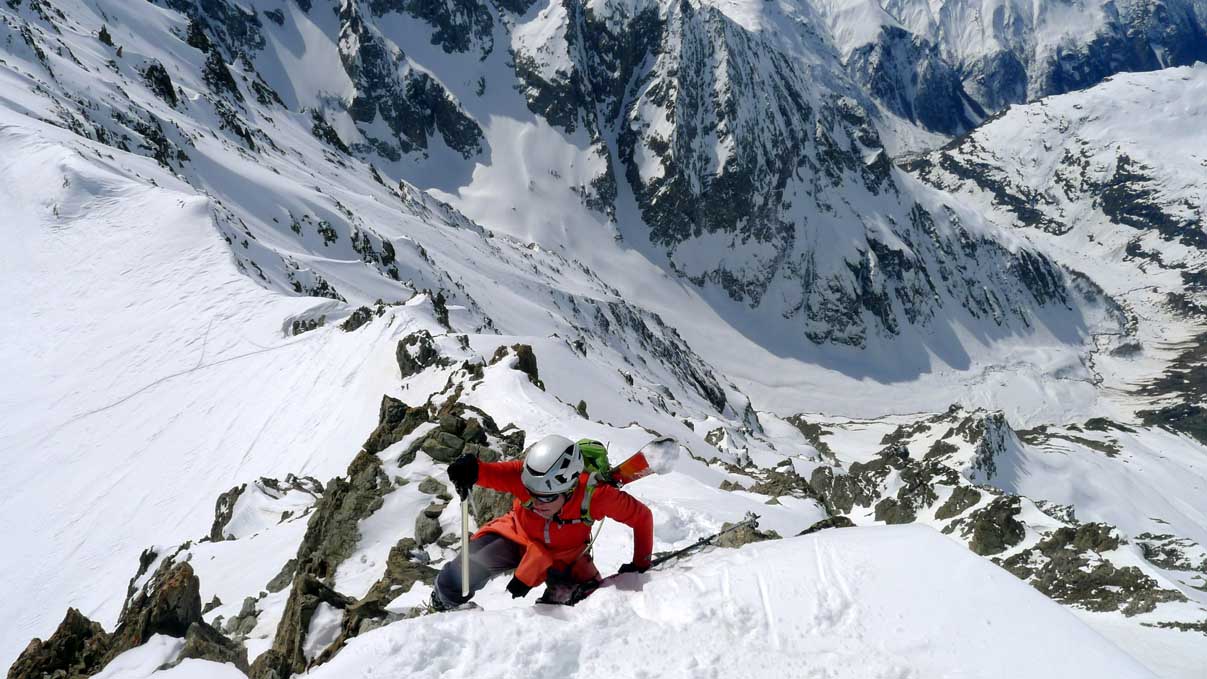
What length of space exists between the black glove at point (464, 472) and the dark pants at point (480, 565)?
1047mm

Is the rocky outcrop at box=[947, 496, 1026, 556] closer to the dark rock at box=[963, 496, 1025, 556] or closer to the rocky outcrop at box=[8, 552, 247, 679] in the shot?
the dark rock at box=[963, 496, 1025, 556]

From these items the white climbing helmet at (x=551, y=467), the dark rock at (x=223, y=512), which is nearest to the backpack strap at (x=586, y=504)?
the white climbing helmet at (x=551, y=467)

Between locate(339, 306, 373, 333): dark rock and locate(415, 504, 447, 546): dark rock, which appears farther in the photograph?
locate(339, 306, 373, 333): dark rock

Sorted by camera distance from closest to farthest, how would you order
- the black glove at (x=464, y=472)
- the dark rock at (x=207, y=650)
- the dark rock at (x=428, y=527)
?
the black glove at (x=464, y=472)
the dark rock at (x=207, y=650)
the dark rock at (x=428, y=527)

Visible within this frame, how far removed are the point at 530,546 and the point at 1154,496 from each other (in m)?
138

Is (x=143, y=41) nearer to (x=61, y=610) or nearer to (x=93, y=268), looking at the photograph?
(x=93, y=268)

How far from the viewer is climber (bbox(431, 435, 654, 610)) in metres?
7.52

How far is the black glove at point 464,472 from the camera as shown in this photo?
7.29 metres

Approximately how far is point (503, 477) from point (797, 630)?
342 centimetres

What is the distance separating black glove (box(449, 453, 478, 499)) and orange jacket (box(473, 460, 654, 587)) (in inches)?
8.8

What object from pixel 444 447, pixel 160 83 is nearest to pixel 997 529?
pixel 444 447

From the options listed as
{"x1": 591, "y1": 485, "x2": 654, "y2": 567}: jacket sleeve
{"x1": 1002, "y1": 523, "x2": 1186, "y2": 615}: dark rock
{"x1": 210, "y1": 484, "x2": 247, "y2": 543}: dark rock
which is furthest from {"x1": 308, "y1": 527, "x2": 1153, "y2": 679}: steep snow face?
{"x1": 1002, "y1": 523, "x2": 1186, "y2": 615}: dark rock

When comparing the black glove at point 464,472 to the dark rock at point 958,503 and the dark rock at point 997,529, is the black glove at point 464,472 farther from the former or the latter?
the dark rock at point 958,503

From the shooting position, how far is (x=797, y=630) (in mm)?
6195
